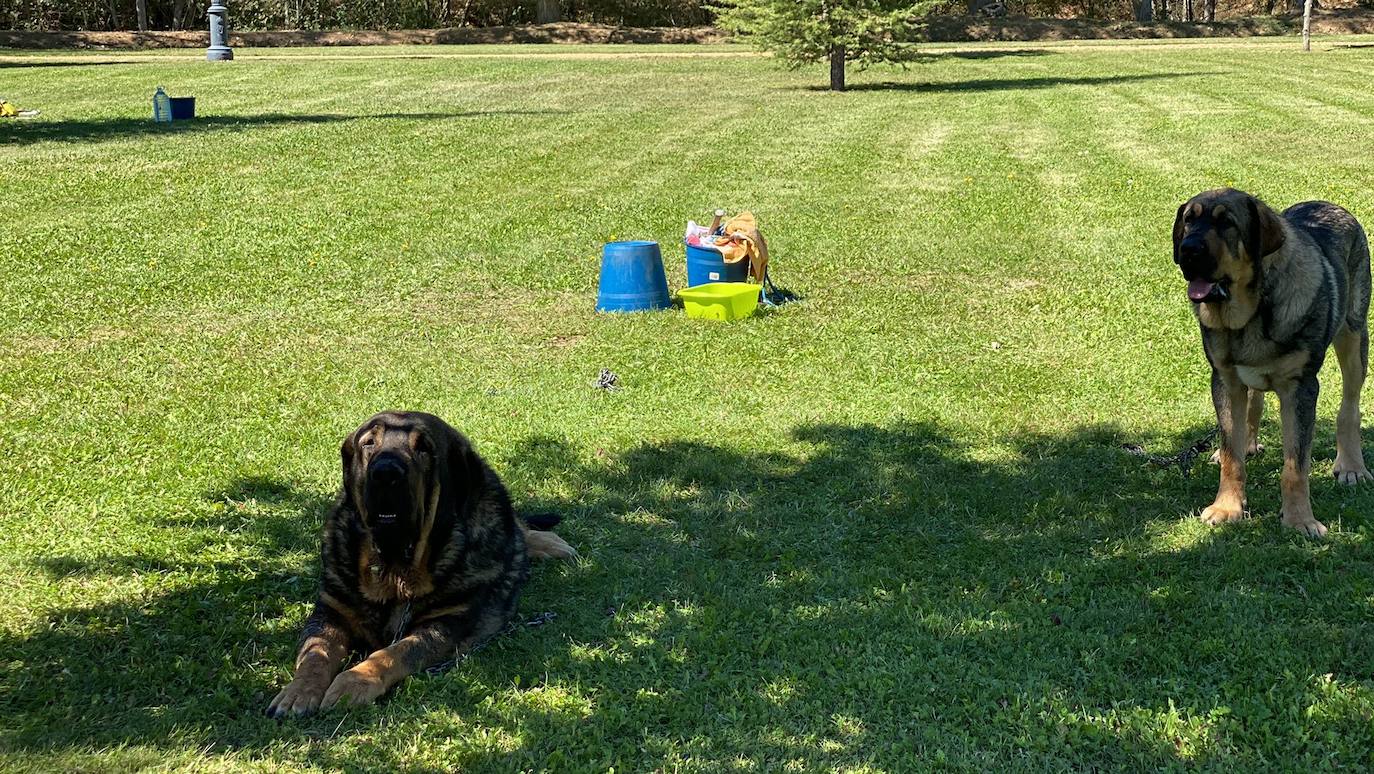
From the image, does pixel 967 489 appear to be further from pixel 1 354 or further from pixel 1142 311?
pixel 1 354

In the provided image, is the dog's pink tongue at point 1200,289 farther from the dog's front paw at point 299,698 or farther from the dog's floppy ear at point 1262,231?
the dog's front paw at point 299,698

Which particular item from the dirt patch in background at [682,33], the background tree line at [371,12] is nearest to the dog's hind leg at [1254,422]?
the dirt patch in background at [682,33]

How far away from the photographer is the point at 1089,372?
8859mm

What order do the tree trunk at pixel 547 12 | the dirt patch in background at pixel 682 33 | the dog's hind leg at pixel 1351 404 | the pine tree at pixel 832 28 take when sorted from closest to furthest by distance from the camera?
the dog's hind leg at pixel 1351 404, the pine tree at pixel 832 28, the dirt patch in background at pixel 682 33, the tree trunk at pixel 547 12

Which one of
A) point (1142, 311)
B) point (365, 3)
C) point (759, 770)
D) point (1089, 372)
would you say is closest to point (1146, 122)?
point (1142, 311)

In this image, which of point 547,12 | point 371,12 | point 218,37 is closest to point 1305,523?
point 218,37

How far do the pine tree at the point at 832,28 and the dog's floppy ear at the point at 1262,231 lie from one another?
21.0 meters

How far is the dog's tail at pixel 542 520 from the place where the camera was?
5.97m

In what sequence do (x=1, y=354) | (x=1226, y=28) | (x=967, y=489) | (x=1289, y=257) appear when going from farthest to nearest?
(x=1226, y=28), (x=1, y=354), (x=967, y=489), (x=1289, y=257)

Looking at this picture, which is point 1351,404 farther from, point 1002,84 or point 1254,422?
point 1002,84

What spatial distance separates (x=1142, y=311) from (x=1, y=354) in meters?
8.37

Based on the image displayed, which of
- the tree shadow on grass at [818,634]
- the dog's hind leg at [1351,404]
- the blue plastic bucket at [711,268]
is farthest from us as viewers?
the blue plastic bucket at [711,268]

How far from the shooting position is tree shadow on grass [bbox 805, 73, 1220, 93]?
27.4 metres

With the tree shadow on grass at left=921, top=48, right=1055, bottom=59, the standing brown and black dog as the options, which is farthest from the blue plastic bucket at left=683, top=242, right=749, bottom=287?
the tree shadow on grass at left=921, top=48, right=1055, bottom=59
